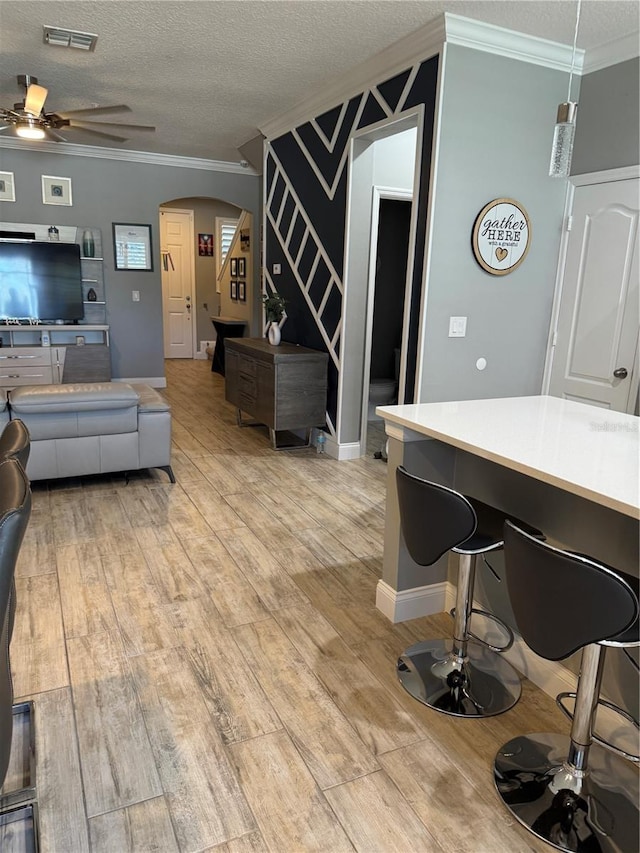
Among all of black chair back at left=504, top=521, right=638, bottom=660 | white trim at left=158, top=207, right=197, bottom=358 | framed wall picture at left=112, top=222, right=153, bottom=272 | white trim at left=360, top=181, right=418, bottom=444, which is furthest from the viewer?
white trim at left=158, top=207, right=197, bottom=358

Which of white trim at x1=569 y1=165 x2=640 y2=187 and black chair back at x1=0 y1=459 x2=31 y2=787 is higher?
white trim at x1=569 y1=165 x2=640 y2=187

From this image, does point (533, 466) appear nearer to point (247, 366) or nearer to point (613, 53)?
point (613, 53)

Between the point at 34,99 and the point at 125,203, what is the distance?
3.14 m

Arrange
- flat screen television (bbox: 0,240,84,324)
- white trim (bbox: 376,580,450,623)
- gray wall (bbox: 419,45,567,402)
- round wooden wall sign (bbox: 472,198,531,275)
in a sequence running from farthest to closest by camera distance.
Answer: flat screen television (bbox: 0,240,84,324)
round wooden wall sign (bbox: 472,198,531,275)
gray wall (bbox: 419,45,567,402)
white trim (bbox: 376,580,450,623)

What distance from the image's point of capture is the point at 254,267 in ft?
27.6

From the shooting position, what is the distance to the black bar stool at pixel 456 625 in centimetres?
193

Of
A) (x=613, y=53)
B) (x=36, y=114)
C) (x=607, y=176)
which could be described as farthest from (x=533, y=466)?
(x=36, y=114)

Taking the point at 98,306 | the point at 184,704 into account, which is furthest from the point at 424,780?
the point at 98,306

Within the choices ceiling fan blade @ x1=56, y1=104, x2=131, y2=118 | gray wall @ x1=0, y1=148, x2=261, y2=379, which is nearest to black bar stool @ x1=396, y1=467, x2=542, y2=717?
A: ceiling fan blade @ x1=56, y1=104, x2=131, y2=118

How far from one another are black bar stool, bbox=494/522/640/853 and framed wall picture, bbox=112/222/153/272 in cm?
701

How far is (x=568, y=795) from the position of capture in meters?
1.73

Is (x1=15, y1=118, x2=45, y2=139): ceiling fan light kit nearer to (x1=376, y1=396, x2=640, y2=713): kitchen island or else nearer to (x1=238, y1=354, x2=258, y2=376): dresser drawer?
(x1=238, y1=354, x2=258, y2=376): dresser drawer

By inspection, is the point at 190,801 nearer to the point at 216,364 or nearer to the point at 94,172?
the point at 94,172

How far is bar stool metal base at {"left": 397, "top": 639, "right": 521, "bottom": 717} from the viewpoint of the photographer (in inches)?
84.0
